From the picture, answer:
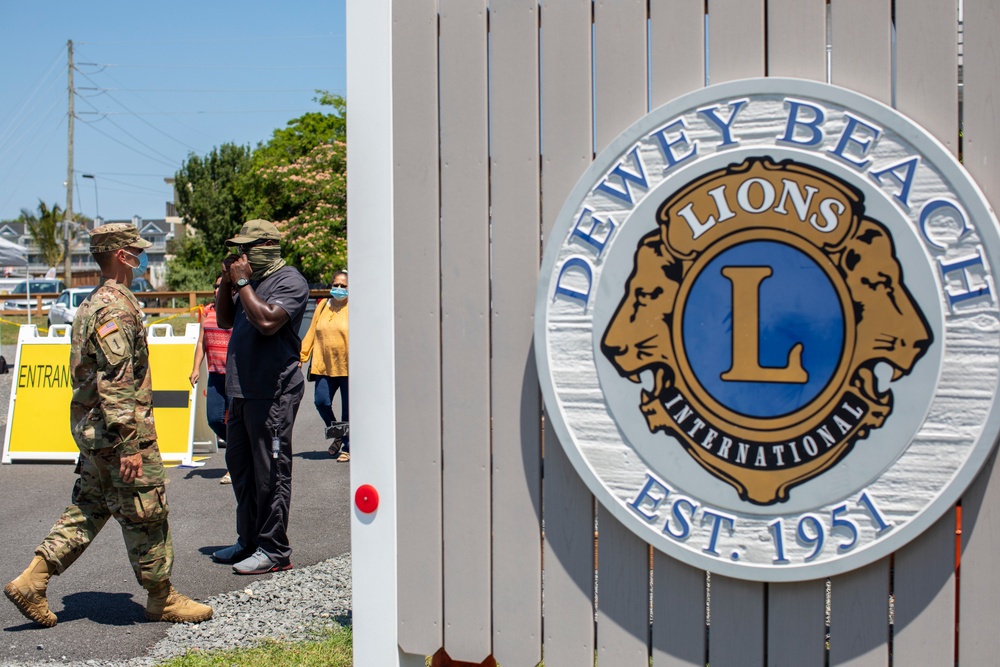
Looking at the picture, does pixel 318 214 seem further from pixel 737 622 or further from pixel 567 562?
pixel 737 622

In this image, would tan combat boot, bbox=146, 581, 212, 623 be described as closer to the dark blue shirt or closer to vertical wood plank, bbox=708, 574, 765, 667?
the dark blue shirt

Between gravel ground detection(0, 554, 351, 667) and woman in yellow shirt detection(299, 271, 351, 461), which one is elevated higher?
Result: woman in yellow shirt detection(299, 271, 351, 461)

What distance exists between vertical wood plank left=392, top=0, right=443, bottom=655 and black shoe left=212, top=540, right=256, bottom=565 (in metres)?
3.48

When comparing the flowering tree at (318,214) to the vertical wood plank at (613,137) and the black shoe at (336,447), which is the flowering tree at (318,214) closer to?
the black shoe at (336,447)

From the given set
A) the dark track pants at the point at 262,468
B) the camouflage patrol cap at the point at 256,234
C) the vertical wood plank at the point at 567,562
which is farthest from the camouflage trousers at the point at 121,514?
the vertical wood plank at the point at 567,562

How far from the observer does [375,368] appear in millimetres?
2814

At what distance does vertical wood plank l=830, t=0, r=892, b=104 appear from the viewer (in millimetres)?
2240

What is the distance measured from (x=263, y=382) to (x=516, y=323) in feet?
10.8

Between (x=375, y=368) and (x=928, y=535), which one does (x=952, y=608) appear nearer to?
(x=928, y=535)

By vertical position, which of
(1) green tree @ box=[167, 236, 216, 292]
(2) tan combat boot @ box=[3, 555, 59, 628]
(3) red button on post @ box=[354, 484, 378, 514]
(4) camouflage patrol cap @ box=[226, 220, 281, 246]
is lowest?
(2) tan combat boot @ box=[3, 555, 59, 628]

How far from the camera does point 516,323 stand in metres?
2.65

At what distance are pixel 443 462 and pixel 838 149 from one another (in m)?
1.36

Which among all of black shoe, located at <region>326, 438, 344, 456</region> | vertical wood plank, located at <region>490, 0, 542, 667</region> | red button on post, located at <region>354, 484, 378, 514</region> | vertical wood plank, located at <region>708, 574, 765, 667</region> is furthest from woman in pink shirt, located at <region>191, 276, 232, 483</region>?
vertical wood plank, located at <region>708, 574, 765, 667</region>

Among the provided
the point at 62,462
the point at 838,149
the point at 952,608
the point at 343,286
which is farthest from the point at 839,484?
the point at 62,462
